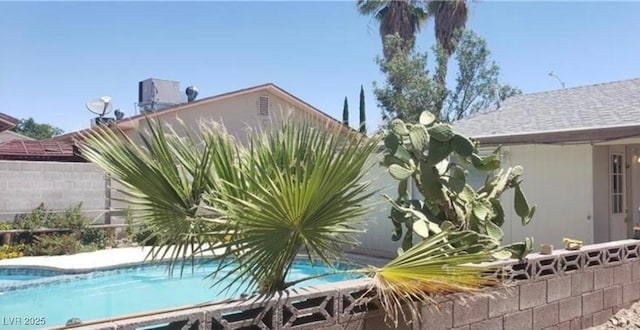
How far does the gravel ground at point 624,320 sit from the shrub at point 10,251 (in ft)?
44.9

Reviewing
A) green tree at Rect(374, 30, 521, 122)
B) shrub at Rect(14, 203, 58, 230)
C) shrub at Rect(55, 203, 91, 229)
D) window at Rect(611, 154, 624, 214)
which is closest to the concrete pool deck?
shrub at Rect(55, 203, 91, 229)

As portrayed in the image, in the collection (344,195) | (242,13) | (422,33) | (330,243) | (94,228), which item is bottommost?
(94,228)

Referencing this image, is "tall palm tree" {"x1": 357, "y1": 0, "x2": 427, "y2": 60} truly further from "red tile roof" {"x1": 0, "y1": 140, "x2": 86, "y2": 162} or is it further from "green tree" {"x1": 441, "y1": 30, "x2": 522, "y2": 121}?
"red tile roof" {"x1": 0, "y1": 140, "x2": 86, "y2": 162}

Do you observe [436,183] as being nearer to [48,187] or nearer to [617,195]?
[617,195]

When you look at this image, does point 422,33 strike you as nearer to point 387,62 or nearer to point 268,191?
point 387,62

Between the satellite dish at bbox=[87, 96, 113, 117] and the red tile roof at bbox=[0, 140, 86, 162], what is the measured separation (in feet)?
5.76

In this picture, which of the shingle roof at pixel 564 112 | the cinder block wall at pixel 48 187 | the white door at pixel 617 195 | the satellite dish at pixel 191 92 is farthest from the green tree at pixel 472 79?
the cinder block wall at pixel 48 187

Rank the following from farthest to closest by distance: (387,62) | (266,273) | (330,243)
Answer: (387,62) → (330,243) → (266,273)

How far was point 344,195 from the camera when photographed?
3.35m

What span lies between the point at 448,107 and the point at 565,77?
581cm

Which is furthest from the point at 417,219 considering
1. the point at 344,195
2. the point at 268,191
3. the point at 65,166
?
the point at 65,166

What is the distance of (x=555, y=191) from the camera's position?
35.8ft

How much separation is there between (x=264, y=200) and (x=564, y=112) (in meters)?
11.2

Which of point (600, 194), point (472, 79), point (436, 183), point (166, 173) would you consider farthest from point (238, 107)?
point (166, 173)
